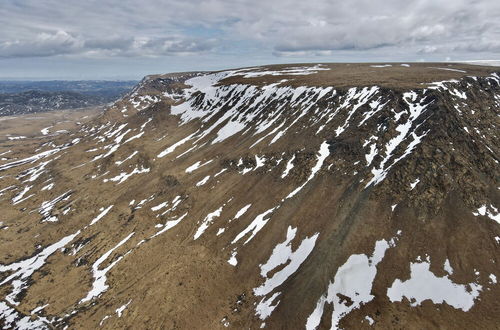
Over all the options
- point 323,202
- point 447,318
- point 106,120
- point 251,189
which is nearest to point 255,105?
point 251,189

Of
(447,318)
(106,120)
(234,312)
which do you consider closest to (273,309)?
(234,312)

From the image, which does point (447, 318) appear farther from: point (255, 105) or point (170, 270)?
point (255, 105)

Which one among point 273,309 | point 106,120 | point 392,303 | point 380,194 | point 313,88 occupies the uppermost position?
point 313,88

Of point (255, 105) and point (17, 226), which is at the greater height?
point (255, 105)

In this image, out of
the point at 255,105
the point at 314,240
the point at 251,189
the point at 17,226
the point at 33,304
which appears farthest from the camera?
the point at 255,105

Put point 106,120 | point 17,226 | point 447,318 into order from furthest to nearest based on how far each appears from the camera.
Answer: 1. point 106,120
2. point 17,226
3. point 447,318

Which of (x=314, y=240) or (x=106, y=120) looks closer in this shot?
(x=314, y=240)
